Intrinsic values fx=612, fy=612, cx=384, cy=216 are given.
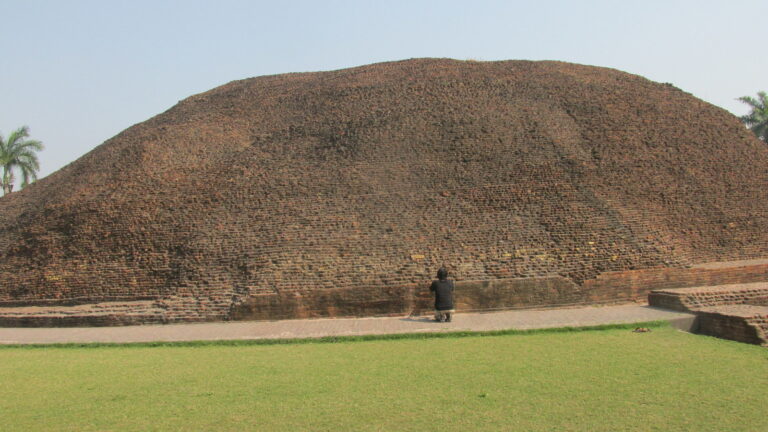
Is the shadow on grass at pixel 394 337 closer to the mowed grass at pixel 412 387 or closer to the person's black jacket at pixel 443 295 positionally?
the mowed grass at pixel 412 387

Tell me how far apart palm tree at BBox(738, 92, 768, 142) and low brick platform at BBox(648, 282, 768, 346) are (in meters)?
22.9

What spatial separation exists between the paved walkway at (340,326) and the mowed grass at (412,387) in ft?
3.19

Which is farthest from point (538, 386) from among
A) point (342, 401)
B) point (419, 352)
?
point (419, 352)

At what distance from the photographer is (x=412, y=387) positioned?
19.1ft

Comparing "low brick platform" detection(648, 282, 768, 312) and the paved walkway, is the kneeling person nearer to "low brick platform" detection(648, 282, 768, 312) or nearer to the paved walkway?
the paved walkway

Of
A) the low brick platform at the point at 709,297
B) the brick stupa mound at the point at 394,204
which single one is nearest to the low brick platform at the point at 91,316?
the brick stupa mound at the point at 394,204

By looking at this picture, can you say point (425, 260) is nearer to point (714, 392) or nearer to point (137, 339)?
point (137, 339)

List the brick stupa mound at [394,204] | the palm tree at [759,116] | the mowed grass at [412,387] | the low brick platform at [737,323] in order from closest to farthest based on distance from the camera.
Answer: the mowed grass at [412,387] < the low brick platform at [737,323] < the brick stupa mound at [394,204] < the palm tree at [759,116]

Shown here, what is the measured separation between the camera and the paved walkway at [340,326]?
958 centimetres

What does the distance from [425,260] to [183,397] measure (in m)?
7.26

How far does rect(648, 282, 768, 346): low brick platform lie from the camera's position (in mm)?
7855

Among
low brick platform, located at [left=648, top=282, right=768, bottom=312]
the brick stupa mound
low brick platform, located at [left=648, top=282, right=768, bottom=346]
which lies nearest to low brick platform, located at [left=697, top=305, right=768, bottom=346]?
low brick platform, located at [left=648, top=282, right=768, bottom=346]

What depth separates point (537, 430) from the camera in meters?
4.41

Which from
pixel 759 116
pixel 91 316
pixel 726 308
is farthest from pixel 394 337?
pixel 759 116
